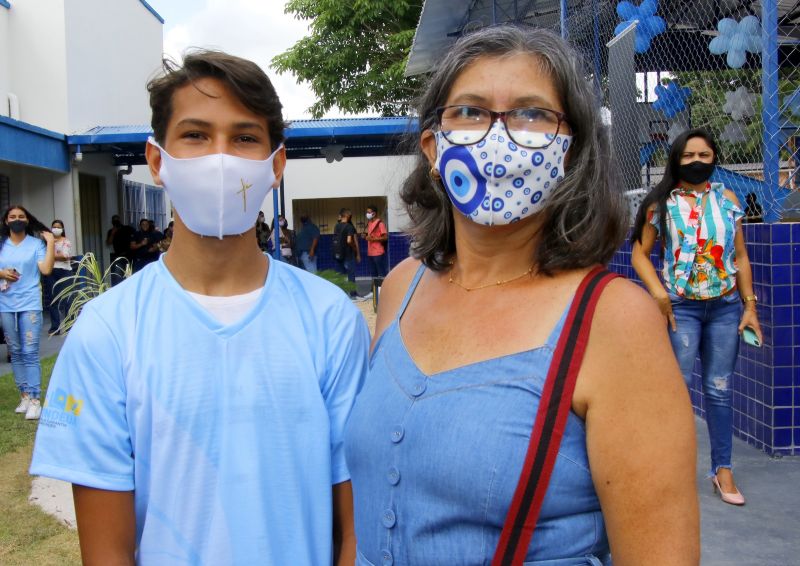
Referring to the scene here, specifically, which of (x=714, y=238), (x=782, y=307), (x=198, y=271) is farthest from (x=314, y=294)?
(x=782, y=307)

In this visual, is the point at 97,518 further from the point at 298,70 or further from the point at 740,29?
the point at 298,70

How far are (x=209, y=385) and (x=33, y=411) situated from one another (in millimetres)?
6265

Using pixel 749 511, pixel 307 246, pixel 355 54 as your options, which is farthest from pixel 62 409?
pixel 355 54

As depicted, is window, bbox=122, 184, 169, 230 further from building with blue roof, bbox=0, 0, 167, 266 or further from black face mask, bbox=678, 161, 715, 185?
black face mask, bbox=678, 161, 715, 185

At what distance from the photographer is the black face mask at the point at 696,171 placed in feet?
14.9

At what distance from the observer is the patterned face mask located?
167 cm

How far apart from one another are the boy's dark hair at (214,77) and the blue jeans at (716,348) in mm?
3303

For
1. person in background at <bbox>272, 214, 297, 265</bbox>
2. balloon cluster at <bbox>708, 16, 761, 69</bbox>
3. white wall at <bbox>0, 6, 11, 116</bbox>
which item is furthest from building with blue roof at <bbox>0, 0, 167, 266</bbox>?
balloon cluster at <bbox>708, 16, 761, 69</bbox>

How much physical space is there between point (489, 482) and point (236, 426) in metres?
0.57

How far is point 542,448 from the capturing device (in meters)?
1.40

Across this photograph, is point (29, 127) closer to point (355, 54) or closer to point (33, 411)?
point (33, 411)

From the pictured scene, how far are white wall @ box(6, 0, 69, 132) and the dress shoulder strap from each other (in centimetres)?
1680

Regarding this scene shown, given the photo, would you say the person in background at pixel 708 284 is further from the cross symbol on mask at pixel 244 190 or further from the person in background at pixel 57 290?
the person in background at pixel 57 290

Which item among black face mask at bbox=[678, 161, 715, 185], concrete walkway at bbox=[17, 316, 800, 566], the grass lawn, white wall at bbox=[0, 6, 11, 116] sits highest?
white wall at bbox=[0, 6, 11, 116]
